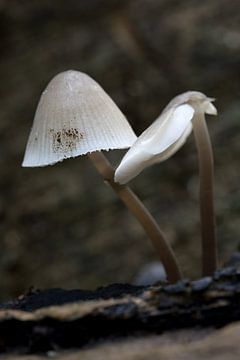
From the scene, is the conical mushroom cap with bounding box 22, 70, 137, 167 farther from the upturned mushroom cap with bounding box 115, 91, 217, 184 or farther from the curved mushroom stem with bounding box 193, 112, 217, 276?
the curved mushroom stem with bounding box 193, 112, 217, 276

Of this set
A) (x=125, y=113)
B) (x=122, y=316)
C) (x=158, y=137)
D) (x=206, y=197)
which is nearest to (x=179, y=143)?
(x=206, y=197)

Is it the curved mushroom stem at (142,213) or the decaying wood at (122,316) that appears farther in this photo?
the curved mushroom stem at (142,213)

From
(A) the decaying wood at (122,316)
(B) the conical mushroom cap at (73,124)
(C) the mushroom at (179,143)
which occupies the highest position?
(B) the conical mushroom cap at (73,124)

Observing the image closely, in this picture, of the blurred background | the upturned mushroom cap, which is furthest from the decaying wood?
the blurred background

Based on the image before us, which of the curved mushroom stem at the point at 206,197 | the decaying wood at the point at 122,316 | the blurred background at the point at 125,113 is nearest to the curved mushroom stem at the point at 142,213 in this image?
the curved mushroom stem at the point at 206,197

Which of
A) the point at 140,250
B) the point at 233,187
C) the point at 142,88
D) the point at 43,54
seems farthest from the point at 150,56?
the point at 140,250

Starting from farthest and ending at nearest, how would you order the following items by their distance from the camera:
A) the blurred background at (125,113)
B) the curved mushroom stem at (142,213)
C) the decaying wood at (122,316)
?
1. the blurred background at (125,113)
2. the curved mushroom stem at (142,213)
3. the decaying wood at (122,316)

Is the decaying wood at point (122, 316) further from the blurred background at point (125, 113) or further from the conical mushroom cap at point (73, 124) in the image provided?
the blurred background at point (125, 113)
